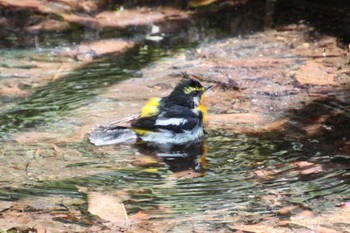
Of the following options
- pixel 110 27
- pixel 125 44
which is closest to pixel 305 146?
pixel 125 44

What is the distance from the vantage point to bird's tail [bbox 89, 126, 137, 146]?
6.97m

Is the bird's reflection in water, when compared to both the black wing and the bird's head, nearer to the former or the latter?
the black wing

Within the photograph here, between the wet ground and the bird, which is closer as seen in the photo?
the wet ground

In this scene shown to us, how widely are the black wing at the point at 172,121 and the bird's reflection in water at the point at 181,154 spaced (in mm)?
176

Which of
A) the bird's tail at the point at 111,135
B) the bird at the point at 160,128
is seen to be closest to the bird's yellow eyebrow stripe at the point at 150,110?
the bird at the point at 160,128

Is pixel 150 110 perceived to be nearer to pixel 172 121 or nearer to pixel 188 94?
pixel 172 121

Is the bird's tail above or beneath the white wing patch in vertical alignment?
beneath

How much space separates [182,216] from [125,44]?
5.32 meters

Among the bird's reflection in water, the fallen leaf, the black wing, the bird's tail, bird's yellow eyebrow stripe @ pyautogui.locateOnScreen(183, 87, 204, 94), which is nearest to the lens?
the fallen leaf

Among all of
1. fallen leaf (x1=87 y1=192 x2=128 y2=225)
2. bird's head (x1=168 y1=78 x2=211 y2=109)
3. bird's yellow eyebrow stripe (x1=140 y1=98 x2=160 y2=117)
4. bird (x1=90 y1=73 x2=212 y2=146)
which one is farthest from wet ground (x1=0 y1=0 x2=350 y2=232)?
bird's yellow eyebrow stripe (x1=140 y1=98 x2=160 y2=117)

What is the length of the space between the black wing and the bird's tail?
4.9 inches

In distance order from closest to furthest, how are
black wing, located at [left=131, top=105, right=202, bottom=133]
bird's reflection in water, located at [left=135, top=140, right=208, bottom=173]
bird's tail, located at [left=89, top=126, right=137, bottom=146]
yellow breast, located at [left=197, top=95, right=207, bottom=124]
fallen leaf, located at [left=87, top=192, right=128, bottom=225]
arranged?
1. fallen leaf, located at [left=87, top=192, right=128, bottom=225]
2. bird's reflection in water, located at [left=135, top=140, right=208, bottom=173]
3. bird's tail, located at [left=89, top=126, right=137, bottom=146]
4. black wing, located at [left=131, top=105, right=202, bottom=133]
5. yellow breast, located at [left=197, top=95, right=207, bottom=124]

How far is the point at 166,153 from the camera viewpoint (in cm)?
704

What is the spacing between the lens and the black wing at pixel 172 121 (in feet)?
23.3
